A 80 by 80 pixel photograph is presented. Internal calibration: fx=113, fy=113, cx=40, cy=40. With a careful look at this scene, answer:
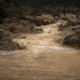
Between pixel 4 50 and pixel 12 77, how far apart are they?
1931mm

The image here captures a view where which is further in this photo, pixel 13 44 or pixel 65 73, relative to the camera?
pixel 13 44

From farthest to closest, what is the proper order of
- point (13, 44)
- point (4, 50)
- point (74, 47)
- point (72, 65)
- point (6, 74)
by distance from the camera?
1. point (74, 47)
2. point (13, 44)
3. point (4, 50)
4. point (72, 65)
5. point (6, 74)

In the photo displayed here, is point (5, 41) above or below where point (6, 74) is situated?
below

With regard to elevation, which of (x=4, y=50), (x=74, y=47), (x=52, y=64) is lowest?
(x=74, y=47)

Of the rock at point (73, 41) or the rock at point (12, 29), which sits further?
the rock at point (12, 29)

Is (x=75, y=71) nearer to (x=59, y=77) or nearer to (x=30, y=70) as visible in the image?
(x=59, y=77)

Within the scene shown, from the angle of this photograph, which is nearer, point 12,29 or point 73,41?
point 73,41

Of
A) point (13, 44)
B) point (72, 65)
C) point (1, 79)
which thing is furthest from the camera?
point (13, 44)

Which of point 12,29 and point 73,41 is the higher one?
point 73,41

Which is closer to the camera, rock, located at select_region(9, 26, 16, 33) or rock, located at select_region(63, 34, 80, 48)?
rock, located at select_region(63, 34, 80, 48)

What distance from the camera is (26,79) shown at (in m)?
1.97

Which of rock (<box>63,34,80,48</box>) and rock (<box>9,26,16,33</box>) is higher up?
rock (<box>63,34,80,48</box>)

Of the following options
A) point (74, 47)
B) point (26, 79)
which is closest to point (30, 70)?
point (26, 79)

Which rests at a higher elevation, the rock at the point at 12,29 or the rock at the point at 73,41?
the rock at the point at 73,41
